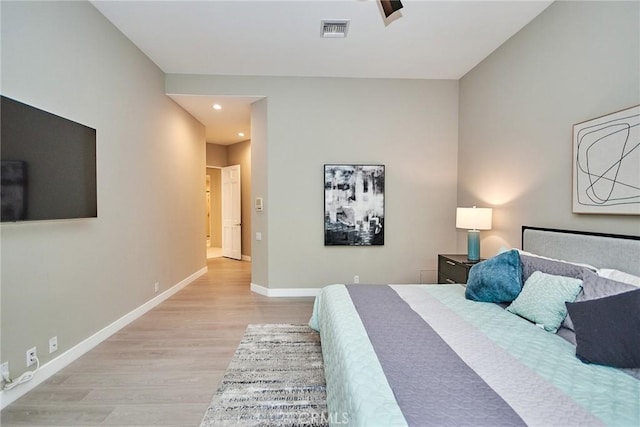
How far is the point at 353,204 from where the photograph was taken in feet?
14.3

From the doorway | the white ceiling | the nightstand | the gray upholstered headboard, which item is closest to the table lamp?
the nightstand

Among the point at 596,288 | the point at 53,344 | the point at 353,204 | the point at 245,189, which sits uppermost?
the point at 245,189

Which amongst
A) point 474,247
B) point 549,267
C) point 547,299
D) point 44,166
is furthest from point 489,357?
point 44,166

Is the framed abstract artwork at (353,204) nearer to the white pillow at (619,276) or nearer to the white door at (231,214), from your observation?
the white pillow at (619,276)

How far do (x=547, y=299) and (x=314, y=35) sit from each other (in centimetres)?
316

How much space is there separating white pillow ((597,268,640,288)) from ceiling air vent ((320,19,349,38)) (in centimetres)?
295

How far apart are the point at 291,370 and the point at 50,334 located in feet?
6.07

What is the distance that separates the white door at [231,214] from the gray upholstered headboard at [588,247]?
604cm

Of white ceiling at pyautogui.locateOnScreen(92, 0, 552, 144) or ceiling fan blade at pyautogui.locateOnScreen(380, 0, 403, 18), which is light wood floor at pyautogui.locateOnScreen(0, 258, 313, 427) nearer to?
ceiling fan blade at pyautogui.locateOnScreen(380, 0, 403, 18)

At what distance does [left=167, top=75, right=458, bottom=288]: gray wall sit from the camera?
4359 mm

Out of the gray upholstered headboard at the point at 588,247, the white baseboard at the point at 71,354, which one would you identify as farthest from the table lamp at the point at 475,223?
the white baseboard at the point at 71,354

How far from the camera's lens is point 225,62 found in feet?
12.8

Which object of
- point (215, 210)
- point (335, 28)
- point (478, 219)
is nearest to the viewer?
point (335, 28)

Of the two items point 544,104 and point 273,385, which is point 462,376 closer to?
point 273,385
